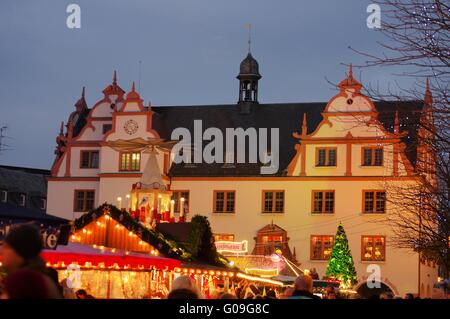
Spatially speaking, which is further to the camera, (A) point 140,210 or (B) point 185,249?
(A) point 140,210

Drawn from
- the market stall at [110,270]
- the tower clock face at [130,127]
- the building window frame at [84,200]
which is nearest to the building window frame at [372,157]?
the tower clock face at [130,127]

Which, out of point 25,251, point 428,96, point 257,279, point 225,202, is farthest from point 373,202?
point 25,251

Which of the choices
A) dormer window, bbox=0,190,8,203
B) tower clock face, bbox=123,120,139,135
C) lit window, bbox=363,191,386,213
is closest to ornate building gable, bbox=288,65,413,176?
lit window, bbox=363,191,386,213

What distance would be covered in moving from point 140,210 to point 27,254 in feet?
102

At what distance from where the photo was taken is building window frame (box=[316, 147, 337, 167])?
176ft

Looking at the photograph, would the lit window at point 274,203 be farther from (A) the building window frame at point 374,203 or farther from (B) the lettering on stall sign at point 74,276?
(B) the lettering on stall sign at point 74,276

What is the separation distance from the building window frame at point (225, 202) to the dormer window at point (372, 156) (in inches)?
300

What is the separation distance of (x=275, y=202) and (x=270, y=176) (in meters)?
1.48

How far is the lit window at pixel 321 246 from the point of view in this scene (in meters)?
53.7

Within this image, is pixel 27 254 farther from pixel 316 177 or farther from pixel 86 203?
pixel 86 203

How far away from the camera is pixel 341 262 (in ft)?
161

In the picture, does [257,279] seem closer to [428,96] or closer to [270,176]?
[428,96]
